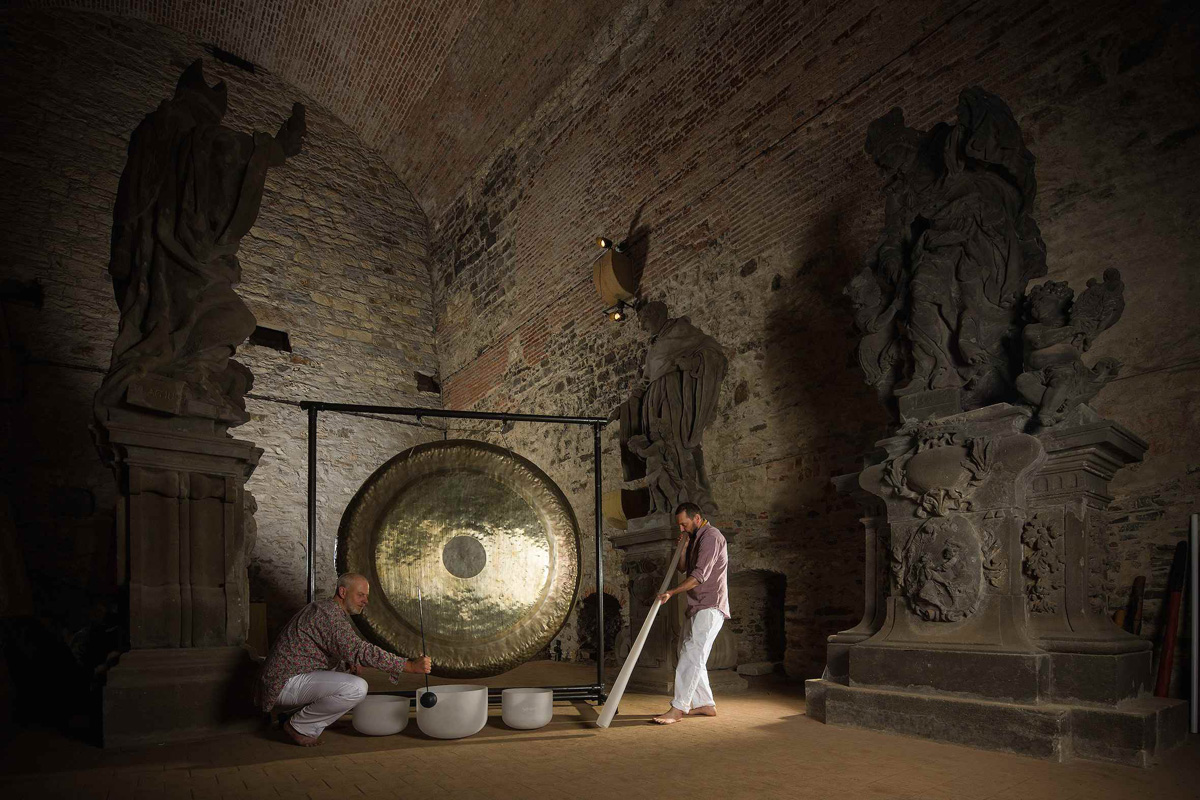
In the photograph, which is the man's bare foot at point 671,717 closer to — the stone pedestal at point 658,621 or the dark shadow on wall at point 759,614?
the stone pedestal at point 658,621

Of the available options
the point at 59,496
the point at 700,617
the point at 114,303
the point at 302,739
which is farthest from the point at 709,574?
the point at 114,303

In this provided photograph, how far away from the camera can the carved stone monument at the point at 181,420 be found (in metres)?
3.98

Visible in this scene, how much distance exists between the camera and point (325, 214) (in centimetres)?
1154

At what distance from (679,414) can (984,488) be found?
2.50m

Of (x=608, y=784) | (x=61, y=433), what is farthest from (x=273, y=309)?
(x=608, y=784)

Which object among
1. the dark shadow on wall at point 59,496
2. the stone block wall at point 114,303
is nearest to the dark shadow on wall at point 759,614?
the dark shadow on wall at point 59,496

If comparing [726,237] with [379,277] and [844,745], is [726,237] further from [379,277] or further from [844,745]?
[379,277]

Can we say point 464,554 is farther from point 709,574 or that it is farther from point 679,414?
point 679,414

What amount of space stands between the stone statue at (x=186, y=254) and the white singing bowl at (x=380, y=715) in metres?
1.69

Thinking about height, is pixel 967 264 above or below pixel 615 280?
below

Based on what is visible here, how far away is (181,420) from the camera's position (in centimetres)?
428

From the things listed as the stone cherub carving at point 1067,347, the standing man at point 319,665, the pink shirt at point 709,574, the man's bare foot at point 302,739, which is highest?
the stone cherub carving at point 1067,347

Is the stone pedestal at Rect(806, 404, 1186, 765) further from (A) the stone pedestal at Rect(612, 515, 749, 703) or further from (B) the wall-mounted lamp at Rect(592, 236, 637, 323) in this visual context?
(B) the wall-mounted lamp at Rect(592, 236, 637, 323)

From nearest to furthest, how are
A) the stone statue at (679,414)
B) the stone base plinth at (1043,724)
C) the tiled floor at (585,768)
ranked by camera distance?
the tiled floor at (585,768) < the stone base plinth at (1043,724) < the stone statue at (679,414)
